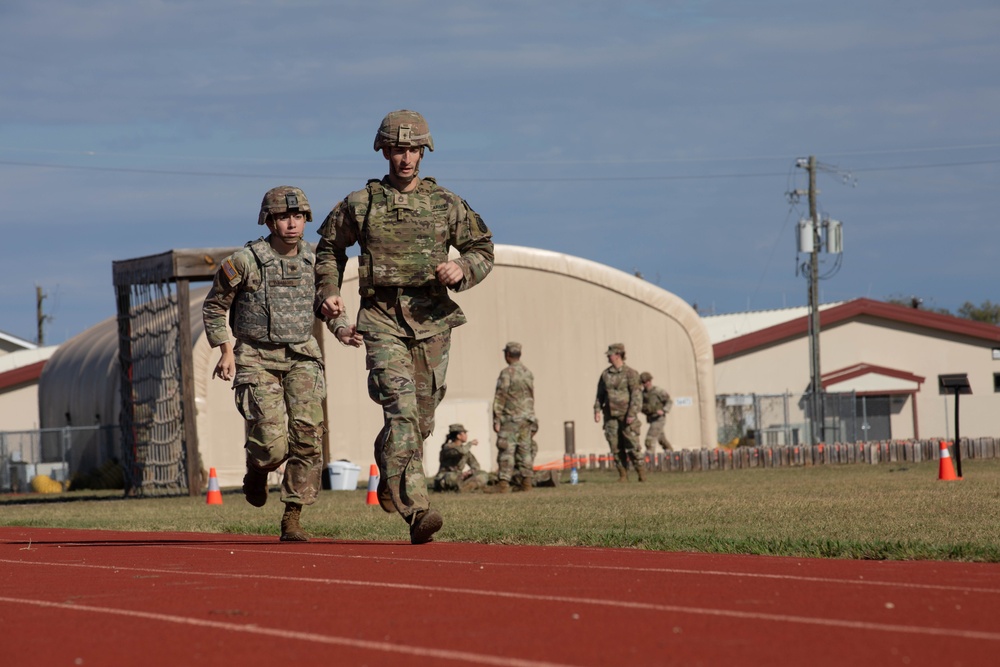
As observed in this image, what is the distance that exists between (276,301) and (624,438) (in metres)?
14.9

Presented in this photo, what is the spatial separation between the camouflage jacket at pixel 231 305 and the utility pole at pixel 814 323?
30702mm

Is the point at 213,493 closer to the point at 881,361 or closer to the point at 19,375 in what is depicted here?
the point at 19,375

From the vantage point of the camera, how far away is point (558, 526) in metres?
11.6

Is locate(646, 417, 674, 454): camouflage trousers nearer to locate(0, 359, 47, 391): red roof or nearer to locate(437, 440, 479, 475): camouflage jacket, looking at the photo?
locate(437, 440, 479, 475): camouflage jacket

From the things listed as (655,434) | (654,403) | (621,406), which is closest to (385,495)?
(621,406)

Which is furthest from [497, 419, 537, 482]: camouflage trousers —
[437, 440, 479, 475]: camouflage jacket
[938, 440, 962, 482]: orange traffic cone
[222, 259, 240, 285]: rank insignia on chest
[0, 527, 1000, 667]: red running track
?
[0, 527, 1000, 667]: red running track

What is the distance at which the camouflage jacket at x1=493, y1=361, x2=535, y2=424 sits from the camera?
22266 millimetres

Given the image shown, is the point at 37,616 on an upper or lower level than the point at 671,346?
lower

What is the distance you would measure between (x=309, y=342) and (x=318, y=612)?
18.0 feet

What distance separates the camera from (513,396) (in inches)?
881

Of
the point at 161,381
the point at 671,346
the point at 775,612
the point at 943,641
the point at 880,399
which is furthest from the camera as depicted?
the point at 880,399

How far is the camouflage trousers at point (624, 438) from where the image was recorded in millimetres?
25438

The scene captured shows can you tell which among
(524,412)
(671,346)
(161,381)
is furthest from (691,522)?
(671,346)

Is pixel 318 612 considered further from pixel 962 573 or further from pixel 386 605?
pixel 962 573
